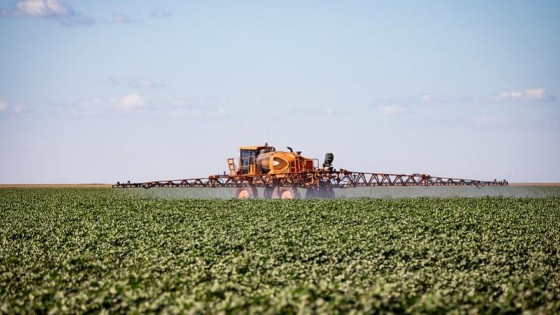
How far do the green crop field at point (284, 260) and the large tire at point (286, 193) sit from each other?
436 inches

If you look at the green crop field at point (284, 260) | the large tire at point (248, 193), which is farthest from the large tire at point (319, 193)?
the green crop field at point (284, 260)

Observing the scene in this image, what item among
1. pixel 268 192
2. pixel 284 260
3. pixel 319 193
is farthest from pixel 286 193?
pixel 284 260

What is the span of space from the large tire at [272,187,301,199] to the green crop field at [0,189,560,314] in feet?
36.3

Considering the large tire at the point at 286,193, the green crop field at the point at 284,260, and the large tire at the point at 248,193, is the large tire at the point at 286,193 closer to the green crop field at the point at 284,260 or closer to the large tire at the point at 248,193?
the large tire at the point at 248,193

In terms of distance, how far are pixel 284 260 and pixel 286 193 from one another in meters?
26.0

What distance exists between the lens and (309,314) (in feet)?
31.7

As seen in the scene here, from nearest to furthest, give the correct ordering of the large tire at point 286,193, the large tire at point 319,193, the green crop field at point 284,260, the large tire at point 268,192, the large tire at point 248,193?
the green crop field at point 284,260, the large tire at point 286,193, the large tire at point 319,193, the large tire at point 268,192, the large tire at point 248,193

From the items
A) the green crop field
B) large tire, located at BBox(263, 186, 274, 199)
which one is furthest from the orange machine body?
the green crop field

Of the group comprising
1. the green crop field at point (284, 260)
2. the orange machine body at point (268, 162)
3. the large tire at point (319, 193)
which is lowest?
the green crop field at point (284, 260)

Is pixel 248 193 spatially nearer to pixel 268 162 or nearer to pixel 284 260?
pixel 268 162

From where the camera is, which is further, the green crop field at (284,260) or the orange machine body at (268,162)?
the orange machine body at (268,162)

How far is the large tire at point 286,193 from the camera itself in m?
43.6

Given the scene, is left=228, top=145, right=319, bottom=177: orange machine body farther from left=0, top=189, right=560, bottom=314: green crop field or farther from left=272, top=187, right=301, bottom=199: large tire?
left=0, top=189, right=560, bottom=314: green crop field

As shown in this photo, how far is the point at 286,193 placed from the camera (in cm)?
4397
